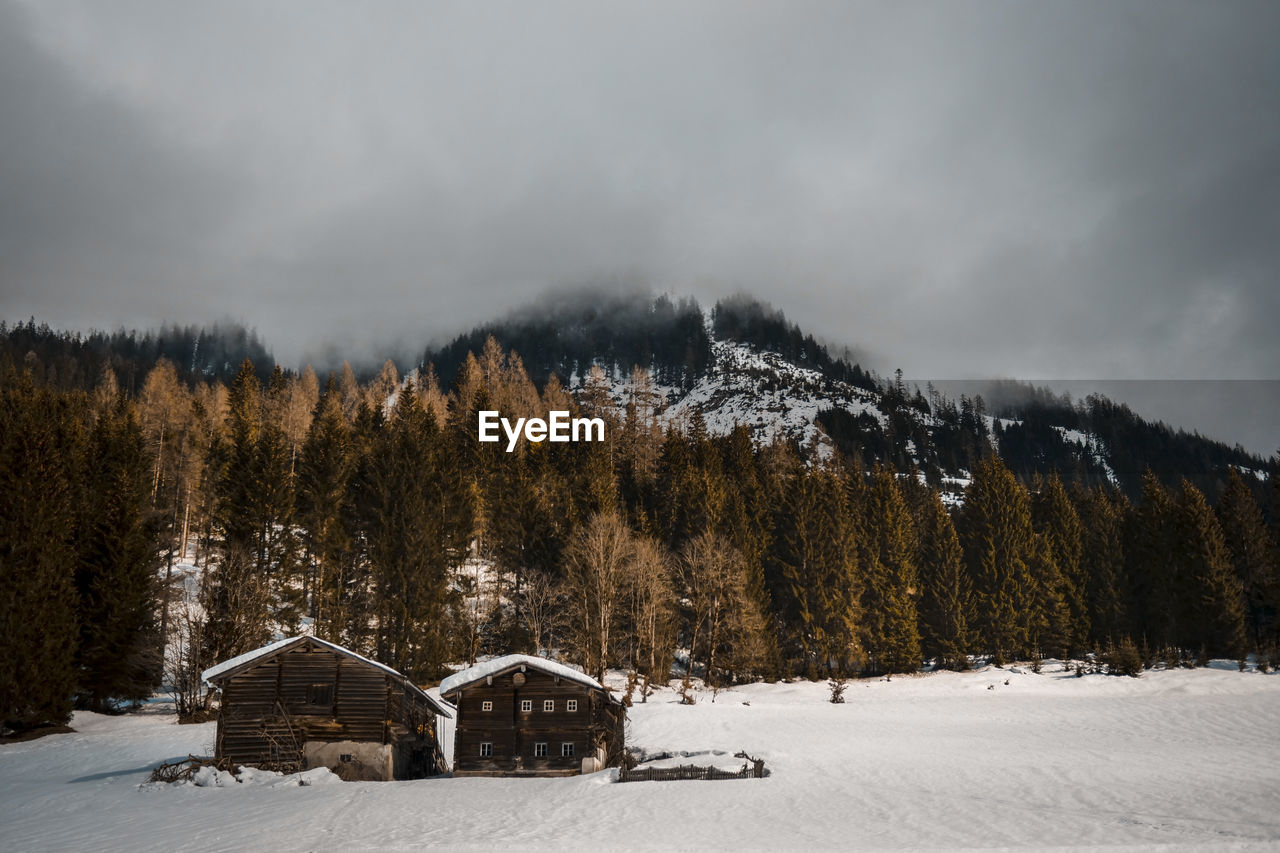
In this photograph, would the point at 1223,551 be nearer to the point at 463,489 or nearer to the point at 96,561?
the point at 463,489

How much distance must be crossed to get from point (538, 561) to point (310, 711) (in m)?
26.9

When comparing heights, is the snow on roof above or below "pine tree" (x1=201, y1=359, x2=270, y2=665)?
below

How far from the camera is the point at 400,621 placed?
4850 centimetres

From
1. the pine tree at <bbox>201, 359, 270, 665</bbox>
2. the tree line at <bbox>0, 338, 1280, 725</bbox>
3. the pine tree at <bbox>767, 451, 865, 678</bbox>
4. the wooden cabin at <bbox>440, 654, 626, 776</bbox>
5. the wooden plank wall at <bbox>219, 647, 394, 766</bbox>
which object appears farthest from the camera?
the pine tree at <bbox>767, 451, 865, 678</bbox>

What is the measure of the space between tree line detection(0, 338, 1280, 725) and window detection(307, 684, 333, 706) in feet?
32.3

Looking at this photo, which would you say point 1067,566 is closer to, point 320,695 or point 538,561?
point 538,561

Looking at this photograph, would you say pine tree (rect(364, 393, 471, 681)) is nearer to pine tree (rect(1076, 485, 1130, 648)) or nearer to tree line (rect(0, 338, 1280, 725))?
tree line (rect(0, 338, 1280, 725))

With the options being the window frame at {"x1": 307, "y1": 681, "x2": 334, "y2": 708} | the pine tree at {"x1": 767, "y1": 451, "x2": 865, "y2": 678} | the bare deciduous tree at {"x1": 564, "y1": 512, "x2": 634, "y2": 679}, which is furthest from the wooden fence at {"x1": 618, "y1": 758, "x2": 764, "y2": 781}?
the pine tree at {"x1": 767, "y1": 451, "x2": 865, "y2": 678}

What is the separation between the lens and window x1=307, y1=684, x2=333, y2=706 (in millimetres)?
35688

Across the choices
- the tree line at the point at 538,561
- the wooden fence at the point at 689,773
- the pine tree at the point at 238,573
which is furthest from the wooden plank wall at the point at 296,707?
→ the wooden fence at the point at 689,773

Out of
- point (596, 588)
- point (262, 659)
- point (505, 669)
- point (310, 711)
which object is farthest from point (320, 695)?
point (596, 588)

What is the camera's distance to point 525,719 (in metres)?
37.6

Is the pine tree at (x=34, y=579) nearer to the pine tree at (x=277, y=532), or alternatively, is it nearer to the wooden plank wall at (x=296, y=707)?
the wooden plank wall at (x=296, y=707)

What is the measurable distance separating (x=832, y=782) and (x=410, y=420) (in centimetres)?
5531
